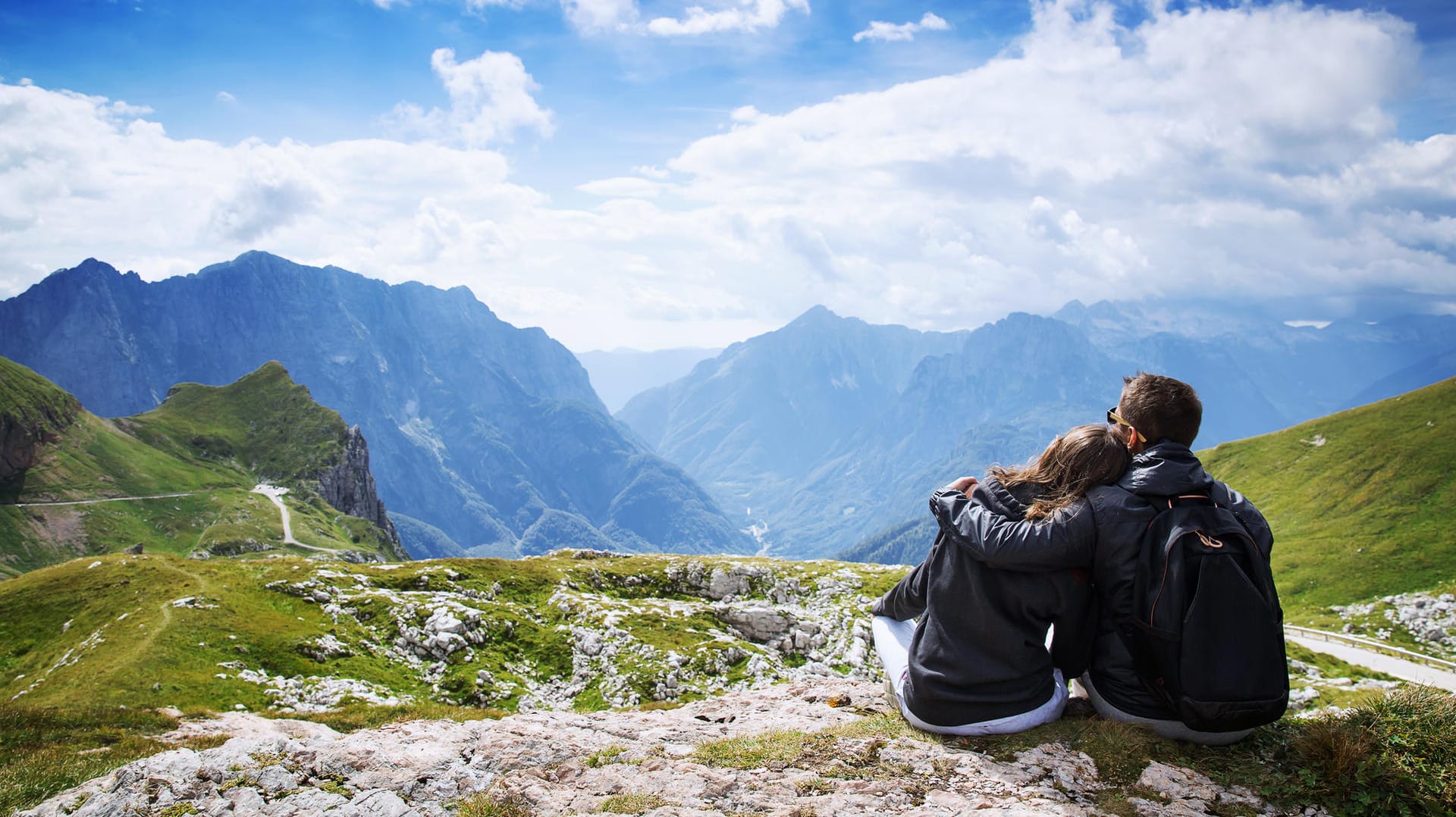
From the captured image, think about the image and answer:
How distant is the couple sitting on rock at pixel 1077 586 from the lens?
9117mm

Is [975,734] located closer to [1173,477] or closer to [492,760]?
[1173,477]

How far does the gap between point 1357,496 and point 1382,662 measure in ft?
274

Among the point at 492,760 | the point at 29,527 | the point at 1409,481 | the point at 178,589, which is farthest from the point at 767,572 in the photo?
the point at 29,527

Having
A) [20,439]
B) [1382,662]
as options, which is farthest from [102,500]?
[1382,662]

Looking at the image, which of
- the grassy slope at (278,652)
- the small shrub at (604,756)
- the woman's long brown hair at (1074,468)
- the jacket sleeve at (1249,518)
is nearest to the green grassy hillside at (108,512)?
the grassy slope at (278,652)

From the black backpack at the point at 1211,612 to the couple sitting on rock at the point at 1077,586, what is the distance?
32mm

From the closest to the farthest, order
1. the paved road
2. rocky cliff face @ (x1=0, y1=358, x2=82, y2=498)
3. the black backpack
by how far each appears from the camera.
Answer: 1. the black backpack
2. the paved road
3. rocky cliff face @ (x1=0, y1=358, x2=82, y2=498)

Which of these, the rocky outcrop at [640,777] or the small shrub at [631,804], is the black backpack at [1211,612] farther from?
the small shrub at [631,804]

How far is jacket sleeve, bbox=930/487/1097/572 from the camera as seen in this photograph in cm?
912

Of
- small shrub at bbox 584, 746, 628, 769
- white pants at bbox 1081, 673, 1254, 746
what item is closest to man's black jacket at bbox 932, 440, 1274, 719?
white pants at bbox 1081, 673, 1254, 746

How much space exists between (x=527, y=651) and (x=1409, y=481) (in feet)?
546

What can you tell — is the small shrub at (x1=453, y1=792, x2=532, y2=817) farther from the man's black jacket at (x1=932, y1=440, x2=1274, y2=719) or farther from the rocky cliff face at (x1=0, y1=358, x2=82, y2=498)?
the rocky cliff face at (x1=0, y1=358, x2=82, y2=498)

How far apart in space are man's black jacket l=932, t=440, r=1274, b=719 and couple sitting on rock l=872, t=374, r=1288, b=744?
0.7 inches

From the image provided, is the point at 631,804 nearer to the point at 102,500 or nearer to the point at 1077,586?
the point at 1077,586
